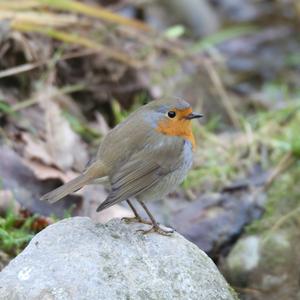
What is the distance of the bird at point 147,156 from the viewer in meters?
3.95

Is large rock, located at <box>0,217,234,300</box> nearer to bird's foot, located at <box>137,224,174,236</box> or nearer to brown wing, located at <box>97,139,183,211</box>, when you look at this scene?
bird's foot, located at <box>137,224,174,236</box>

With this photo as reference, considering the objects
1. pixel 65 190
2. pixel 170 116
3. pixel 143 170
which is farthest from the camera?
pixel 170 116

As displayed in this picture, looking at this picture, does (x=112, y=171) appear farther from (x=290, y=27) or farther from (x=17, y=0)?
(x=290, y=27)

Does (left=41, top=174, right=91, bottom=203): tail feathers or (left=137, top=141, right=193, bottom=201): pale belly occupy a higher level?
(left=41, top=174, right=91, bottom=203): tail feathers

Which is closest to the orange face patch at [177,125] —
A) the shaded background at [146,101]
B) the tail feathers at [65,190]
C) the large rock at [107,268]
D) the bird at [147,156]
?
the bird at [147,156]

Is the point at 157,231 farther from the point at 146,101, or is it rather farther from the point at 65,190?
the point at 146,101

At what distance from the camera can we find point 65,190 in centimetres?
A: 380

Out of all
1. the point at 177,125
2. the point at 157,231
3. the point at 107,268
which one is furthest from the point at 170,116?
the point at 107,268

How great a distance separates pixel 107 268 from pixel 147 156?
2.99 feet

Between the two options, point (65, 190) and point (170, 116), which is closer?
point (65, 190)

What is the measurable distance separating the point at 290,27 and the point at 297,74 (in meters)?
1.59

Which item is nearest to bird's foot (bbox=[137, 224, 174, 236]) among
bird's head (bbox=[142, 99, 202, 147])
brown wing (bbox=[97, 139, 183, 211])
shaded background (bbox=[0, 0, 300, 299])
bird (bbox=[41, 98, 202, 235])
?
bird (bbox=[41, 98, 202, 235])

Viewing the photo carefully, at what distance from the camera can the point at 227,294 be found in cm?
354

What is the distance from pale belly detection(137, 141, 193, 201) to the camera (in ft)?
13.5
